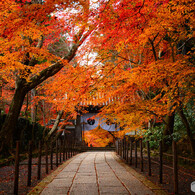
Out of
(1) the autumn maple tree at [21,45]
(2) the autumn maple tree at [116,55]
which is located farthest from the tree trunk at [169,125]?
(1) the autumn maple tree at [21,45]

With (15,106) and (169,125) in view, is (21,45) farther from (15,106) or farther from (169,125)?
(169,125)

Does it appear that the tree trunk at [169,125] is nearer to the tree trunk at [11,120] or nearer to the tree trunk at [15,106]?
the tree trunk at [15,106]

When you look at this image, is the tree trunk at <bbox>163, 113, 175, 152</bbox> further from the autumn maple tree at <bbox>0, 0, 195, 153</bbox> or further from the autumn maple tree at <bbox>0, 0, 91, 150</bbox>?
the autumn maple tree at <bbox>0, 0, 91, 150</bbox>

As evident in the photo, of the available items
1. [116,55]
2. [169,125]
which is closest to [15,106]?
[116,55]

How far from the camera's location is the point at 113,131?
2039 cm

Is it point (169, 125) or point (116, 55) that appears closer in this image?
point (116, 55)

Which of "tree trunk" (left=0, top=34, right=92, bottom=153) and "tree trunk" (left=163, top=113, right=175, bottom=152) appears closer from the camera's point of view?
"tree trunk" (left=0, top=34, right=92, bottom=153)

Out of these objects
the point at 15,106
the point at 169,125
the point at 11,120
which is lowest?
the point at 169,125

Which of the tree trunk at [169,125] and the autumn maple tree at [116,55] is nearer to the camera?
the autumn maple tree at [116,55]

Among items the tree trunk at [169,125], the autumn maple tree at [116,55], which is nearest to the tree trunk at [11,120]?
the autumn maple tree at [116,55]

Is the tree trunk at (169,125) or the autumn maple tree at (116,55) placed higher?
the autumn maple tree at (116,55)

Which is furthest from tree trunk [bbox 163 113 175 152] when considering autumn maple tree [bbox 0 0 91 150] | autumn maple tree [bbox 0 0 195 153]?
autumn maple tree [bbox 0 0 91 150]

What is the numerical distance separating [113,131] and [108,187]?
1577 centimetres

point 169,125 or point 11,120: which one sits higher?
point 11,120
